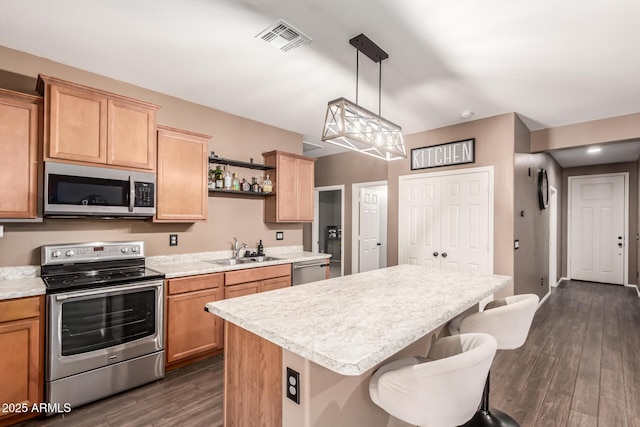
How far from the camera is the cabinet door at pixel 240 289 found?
3074 mm

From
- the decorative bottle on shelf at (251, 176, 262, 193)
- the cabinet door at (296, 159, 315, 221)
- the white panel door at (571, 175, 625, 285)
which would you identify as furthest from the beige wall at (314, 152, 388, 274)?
the white panel door at (571, 175, 625, 285)

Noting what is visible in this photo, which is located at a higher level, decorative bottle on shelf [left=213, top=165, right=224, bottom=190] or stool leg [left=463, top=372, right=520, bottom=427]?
decorative bottle on shelf [left=213, top=165, right=224, bottom=190]

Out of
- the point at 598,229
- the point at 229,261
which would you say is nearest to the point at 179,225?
the point at 229,261

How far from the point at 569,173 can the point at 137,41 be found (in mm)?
8074

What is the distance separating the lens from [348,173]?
19.3 ft

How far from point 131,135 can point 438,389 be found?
9.43ft

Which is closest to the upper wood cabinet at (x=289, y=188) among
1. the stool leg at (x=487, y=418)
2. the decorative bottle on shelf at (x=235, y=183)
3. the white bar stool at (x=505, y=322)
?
the decorative bottle on shelf at (x=235, y=183)

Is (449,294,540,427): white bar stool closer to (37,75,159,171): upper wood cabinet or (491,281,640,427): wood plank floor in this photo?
(491,281,640,427): wood plank floor

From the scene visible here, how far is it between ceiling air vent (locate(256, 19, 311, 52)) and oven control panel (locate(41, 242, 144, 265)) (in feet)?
7.06

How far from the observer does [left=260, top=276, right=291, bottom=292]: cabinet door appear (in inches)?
134

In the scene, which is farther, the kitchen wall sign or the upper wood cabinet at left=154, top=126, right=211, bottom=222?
the kitchen wall sign

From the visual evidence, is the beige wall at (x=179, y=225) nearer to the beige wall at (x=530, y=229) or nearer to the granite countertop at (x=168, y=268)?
the granite countertop at (x=168, y=268)

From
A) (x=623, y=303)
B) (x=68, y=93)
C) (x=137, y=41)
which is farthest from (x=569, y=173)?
(x=68, y=93)

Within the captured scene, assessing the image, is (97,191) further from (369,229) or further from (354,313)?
(369,229)
